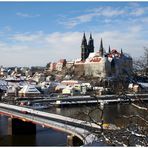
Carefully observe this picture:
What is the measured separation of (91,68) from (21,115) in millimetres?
37995

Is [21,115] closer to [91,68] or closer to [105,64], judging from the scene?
[105,64]

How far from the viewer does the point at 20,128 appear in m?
21.0

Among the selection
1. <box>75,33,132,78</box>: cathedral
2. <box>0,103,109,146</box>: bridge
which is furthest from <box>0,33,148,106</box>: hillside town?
<box>0,103,109,146</box>: bridge

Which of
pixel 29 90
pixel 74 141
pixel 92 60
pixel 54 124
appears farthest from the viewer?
pixel 92 60

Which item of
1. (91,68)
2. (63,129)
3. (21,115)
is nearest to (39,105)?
(21,115)

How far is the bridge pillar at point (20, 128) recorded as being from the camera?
66.3 ft

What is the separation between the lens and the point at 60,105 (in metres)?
35.4

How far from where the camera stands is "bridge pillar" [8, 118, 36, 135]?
796 inches

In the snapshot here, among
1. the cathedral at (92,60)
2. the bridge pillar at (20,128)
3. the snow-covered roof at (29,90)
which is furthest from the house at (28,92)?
the bridge pillar at (20,128)

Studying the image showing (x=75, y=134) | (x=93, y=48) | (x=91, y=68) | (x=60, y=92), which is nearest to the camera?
(x=75, y=134)

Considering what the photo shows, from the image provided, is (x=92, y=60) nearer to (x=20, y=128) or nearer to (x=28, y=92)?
→ (x=28, y=92)

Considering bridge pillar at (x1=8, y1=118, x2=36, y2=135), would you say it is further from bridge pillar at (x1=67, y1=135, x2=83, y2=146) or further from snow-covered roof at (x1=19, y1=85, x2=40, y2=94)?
snow-covered roof at (x1=19, y1=85, x2=40, y2=94)

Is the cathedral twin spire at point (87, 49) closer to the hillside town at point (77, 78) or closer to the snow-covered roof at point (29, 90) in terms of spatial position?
the hillside town at point (77, 78)

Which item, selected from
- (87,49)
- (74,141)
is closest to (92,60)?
(87,49)
